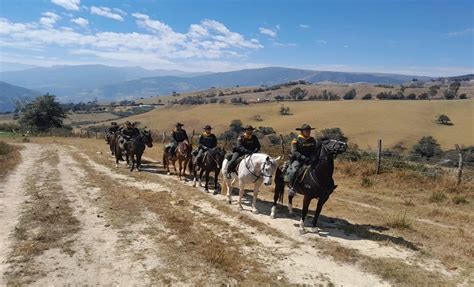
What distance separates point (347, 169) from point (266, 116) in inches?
2814

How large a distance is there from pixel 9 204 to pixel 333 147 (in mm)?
10565

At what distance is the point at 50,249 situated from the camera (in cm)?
878

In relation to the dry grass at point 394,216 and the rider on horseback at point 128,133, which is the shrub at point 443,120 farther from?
the rider on horseback at point 128,133

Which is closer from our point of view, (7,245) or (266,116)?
(7,245)

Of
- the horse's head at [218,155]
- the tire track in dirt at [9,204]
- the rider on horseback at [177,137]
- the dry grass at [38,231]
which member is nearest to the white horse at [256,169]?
the horse's head at [218,155]

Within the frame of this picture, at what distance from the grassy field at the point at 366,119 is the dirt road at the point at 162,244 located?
48.2 meters

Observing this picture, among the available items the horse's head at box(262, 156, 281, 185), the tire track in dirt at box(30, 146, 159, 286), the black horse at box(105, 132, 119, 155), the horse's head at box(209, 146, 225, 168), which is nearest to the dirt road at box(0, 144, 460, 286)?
the tire track in dirt at box(30, 146, 159, 286)

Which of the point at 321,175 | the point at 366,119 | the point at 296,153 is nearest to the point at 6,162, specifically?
the point at 296,153

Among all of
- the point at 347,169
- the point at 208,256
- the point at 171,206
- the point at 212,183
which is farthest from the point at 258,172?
the point at 347,169

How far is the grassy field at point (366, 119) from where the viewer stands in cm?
6372

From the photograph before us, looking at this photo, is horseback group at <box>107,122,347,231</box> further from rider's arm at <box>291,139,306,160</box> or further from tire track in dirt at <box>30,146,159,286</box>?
tire track in dirt at <box>30,146,159,286</box>

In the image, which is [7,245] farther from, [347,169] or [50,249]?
[347,169]

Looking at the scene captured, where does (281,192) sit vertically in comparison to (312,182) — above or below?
below

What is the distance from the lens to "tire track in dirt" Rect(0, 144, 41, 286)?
8.51 meters
